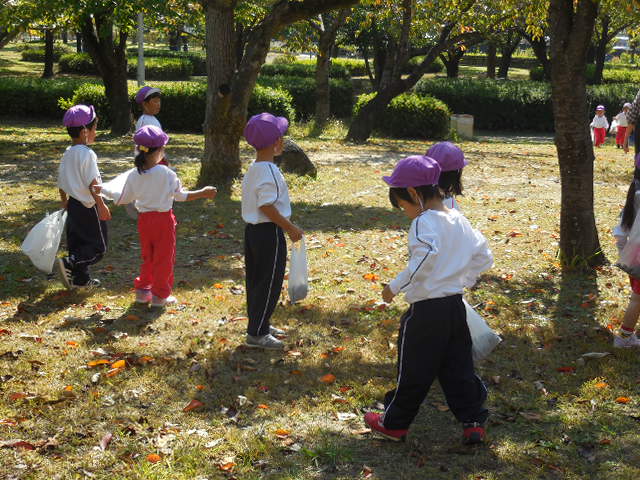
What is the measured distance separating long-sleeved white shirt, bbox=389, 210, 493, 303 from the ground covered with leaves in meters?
0.93

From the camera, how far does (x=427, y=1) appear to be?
1697 centimetres

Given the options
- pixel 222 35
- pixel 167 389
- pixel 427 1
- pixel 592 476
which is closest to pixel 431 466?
pixel 592 476

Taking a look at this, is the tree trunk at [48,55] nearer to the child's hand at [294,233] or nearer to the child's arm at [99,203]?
the child's arm at [99,203]

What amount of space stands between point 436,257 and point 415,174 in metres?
0.45

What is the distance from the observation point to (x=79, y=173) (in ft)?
20.5

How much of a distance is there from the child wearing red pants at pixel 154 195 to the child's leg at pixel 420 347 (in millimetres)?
2400

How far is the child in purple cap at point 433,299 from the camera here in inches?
148

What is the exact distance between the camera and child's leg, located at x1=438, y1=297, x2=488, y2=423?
3.90m

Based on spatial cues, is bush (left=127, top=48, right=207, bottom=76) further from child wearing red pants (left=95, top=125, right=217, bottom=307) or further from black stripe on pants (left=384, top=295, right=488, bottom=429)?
black stripe on pants (left=384, top=295, right=488, bottom=429)

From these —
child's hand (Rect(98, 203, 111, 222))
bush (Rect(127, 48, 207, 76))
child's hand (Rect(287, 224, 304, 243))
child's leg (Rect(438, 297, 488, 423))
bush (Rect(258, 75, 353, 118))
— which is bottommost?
child's leg (Rect(438, 297, 488, 423))

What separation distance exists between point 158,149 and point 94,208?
41.9 inches

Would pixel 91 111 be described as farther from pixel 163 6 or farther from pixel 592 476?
pixel 163 6

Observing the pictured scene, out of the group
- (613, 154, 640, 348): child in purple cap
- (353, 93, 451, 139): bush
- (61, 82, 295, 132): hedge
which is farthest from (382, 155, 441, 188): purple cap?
(353, 93, 451, 139): bush

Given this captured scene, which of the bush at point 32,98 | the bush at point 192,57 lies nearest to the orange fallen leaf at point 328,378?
the bush at point 32,98
